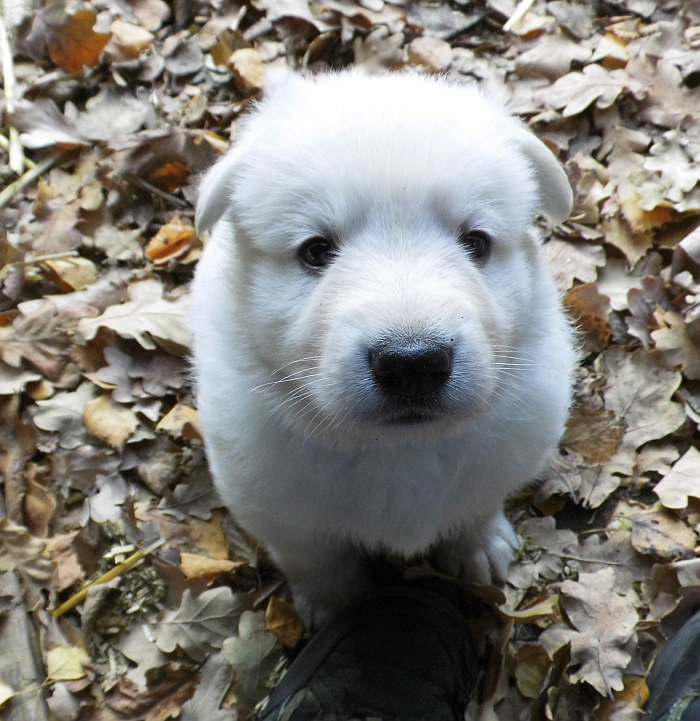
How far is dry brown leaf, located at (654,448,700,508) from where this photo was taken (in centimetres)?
273

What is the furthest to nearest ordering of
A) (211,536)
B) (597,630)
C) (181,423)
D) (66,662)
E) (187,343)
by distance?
(187,343) < (181,423) < (211,536) < (66,662) < (597,630)

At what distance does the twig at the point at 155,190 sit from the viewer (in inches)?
142

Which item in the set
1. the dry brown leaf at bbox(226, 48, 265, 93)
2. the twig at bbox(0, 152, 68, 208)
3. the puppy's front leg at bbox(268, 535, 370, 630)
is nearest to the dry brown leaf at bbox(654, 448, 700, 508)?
the puppy's front leg at bbox(268, 535, 370, 630)

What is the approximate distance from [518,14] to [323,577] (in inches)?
110

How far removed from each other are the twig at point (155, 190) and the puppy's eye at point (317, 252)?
70.8 inches

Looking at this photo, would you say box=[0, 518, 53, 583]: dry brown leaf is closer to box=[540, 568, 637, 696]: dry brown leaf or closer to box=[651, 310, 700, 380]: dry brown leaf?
box=[540, 568, 637, 696]: dry brown leaf

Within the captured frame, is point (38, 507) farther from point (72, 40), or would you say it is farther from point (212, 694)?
point (72, 40)

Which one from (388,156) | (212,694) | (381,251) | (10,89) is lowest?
(212,694)

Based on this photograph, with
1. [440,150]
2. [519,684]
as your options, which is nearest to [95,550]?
[519,684]

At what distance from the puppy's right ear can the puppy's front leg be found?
3.12 feet

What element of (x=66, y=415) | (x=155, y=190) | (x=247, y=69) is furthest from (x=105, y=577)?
(x=247, y=69)

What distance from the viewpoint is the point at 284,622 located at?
2650 millimetres

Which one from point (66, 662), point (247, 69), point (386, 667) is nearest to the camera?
point (386, 667)

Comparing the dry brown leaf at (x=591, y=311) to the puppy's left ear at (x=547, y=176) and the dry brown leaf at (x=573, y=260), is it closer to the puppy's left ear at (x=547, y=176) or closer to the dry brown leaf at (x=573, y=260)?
the dry brown leaf at (x=573, y=260)
